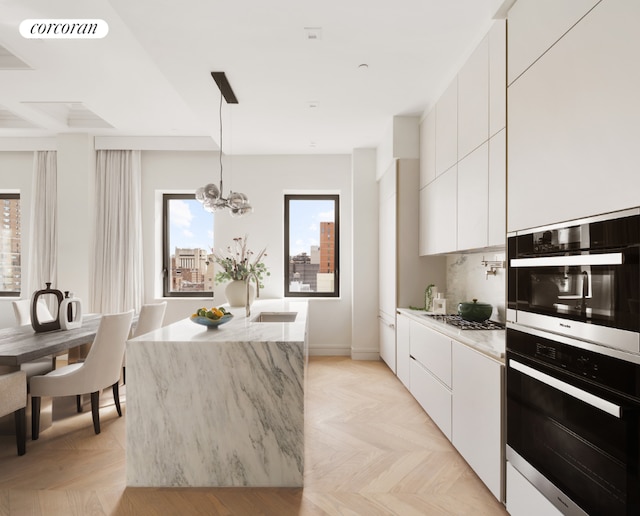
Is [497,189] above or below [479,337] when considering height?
above

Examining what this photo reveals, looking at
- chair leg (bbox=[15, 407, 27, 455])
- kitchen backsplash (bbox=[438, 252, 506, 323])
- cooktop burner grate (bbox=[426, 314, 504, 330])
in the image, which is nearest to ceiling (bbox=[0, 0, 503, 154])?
kitchen backsplash (bbox=[438, 252, 506, 323])

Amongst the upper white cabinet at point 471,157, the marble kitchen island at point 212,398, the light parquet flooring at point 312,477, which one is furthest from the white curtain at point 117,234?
the upper white cabinet at point 471,157

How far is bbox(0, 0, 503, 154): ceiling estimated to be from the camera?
2.38m

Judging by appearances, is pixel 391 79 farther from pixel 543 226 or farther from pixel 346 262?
pixel 346 262

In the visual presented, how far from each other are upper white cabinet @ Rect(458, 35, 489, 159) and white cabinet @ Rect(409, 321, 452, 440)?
135 cm

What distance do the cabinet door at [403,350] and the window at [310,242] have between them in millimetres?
1706

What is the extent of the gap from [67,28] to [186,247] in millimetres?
3304

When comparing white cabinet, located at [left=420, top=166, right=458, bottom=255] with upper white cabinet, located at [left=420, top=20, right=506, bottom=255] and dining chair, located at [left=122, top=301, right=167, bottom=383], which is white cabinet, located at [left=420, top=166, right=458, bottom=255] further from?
dining chair, located at [left=122, top=301, right=167, bottom=383]

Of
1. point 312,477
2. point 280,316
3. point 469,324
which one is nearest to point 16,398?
point 312,477

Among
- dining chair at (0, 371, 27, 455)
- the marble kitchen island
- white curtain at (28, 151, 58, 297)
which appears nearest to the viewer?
the marble kitchen island

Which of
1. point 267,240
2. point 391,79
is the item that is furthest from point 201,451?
point 267,240

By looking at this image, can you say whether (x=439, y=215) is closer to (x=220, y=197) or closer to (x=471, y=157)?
(x=471, y=157)

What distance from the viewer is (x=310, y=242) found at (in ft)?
18.5

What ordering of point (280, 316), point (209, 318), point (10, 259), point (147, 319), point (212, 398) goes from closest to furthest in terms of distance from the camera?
point (212, 398) < point (209, 318) < point (147, 319) < point (280, 316) < point (10, 259)
